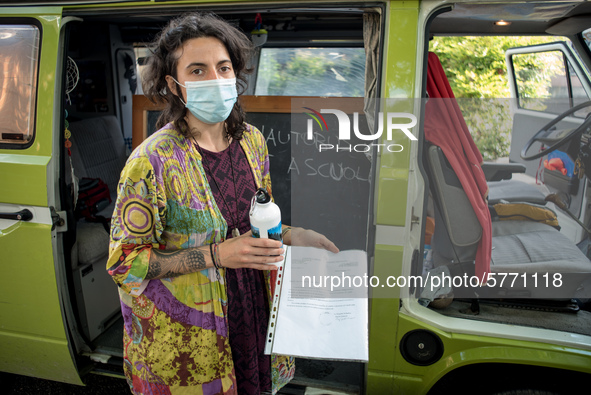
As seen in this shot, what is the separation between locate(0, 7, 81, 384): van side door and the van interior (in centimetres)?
7

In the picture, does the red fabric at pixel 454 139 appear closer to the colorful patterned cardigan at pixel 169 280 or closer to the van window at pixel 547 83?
the colorful patterned cardigan at pixel 169 280

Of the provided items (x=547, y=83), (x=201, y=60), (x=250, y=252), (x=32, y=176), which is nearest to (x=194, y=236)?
(x=250, y=252)

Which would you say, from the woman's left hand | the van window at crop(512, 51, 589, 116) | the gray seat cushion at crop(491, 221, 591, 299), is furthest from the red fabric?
the van window at crop(512, 51, 589, 116)

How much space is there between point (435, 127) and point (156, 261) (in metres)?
1.33

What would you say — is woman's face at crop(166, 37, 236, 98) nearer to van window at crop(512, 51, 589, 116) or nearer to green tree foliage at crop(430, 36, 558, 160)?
van window at crop(512, 51, 589, 116)

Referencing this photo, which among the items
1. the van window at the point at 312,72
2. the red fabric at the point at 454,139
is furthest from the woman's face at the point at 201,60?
the van window at the point at 312,72

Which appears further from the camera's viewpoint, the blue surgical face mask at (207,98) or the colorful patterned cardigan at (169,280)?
the blue surgical face mask at (207,98)

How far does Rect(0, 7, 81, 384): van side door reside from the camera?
80.1 inches

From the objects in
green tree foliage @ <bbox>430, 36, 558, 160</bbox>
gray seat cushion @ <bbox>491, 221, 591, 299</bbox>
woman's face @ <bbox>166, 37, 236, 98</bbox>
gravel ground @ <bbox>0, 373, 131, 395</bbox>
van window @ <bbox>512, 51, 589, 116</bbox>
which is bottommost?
gravel ground @ <bbox>0, 373, 131, 395</bbox>

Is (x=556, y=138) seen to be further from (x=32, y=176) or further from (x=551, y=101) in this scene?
(x=32, y=176)

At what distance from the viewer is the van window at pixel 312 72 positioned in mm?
3486

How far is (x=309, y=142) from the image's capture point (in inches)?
104

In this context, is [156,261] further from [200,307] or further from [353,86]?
[353,86]

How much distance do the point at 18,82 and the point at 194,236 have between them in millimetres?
1379
